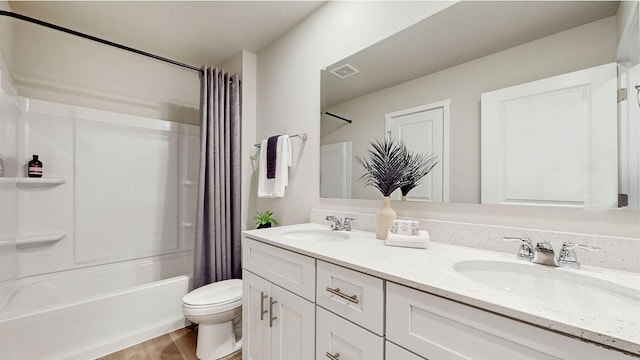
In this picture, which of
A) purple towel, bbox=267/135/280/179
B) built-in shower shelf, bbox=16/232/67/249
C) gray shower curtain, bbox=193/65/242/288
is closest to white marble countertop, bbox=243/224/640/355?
purple towel, bbox=267/135/280/179

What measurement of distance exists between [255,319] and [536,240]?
1317 mm

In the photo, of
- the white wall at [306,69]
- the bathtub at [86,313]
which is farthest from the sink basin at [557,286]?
the bathtub at [86,313]

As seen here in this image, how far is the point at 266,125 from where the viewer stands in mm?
2322

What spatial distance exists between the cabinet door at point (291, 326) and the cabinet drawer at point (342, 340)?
0.04 m

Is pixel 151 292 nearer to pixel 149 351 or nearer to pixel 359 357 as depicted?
pixel 149 351

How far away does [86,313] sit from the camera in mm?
1602

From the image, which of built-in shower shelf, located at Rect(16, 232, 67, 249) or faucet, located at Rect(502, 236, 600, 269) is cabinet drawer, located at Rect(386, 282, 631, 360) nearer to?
faucet, located at Rect(502, 236, 600, 269)

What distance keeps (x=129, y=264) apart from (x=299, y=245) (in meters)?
2.07

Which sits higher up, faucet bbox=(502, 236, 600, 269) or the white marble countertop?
faucet bbox=(502, 236, 600, 269)

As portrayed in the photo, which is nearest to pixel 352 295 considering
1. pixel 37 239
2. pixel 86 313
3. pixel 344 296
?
pixel 344 296

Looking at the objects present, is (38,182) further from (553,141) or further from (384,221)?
(553,141)

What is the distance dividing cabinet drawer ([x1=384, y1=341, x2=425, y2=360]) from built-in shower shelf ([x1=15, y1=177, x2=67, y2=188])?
8.39ft

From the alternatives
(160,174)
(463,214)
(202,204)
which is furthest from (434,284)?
(160,174)

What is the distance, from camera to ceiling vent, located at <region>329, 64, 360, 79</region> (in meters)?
1.63
